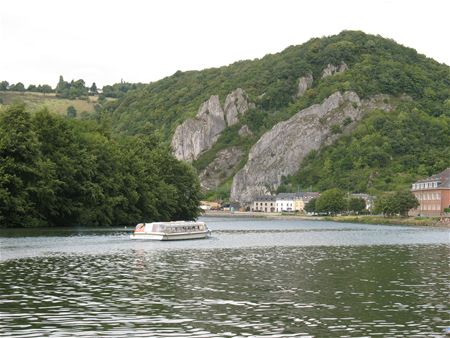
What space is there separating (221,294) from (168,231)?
59.1 metres

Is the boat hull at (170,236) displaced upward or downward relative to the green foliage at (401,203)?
downward

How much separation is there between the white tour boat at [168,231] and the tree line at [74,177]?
17.0 m

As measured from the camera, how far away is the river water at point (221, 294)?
89.1 feet

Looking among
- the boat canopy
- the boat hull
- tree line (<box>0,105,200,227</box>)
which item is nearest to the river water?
the boat hull

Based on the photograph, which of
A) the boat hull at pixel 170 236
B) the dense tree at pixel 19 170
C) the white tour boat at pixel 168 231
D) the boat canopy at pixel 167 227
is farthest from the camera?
the dense tree at pixel 19 170

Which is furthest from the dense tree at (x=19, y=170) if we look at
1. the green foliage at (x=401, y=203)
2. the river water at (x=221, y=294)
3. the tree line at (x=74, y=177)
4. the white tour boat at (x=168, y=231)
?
the green foliage at (x=401, y=203)

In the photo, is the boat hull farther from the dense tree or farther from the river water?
the river water

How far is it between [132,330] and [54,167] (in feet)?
272

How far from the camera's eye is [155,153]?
504 ft

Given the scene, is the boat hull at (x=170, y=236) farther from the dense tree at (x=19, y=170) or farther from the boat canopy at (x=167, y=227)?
the dense tree at (x=19, y=170)

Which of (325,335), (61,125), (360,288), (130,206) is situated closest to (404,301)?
(360,288)

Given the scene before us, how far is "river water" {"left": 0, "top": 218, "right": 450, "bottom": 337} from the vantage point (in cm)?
2716

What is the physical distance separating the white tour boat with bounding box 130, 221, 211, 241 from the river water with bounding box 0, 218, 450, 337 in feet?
90.9

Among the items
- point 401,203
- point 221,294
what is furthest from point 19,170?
point 401,203
